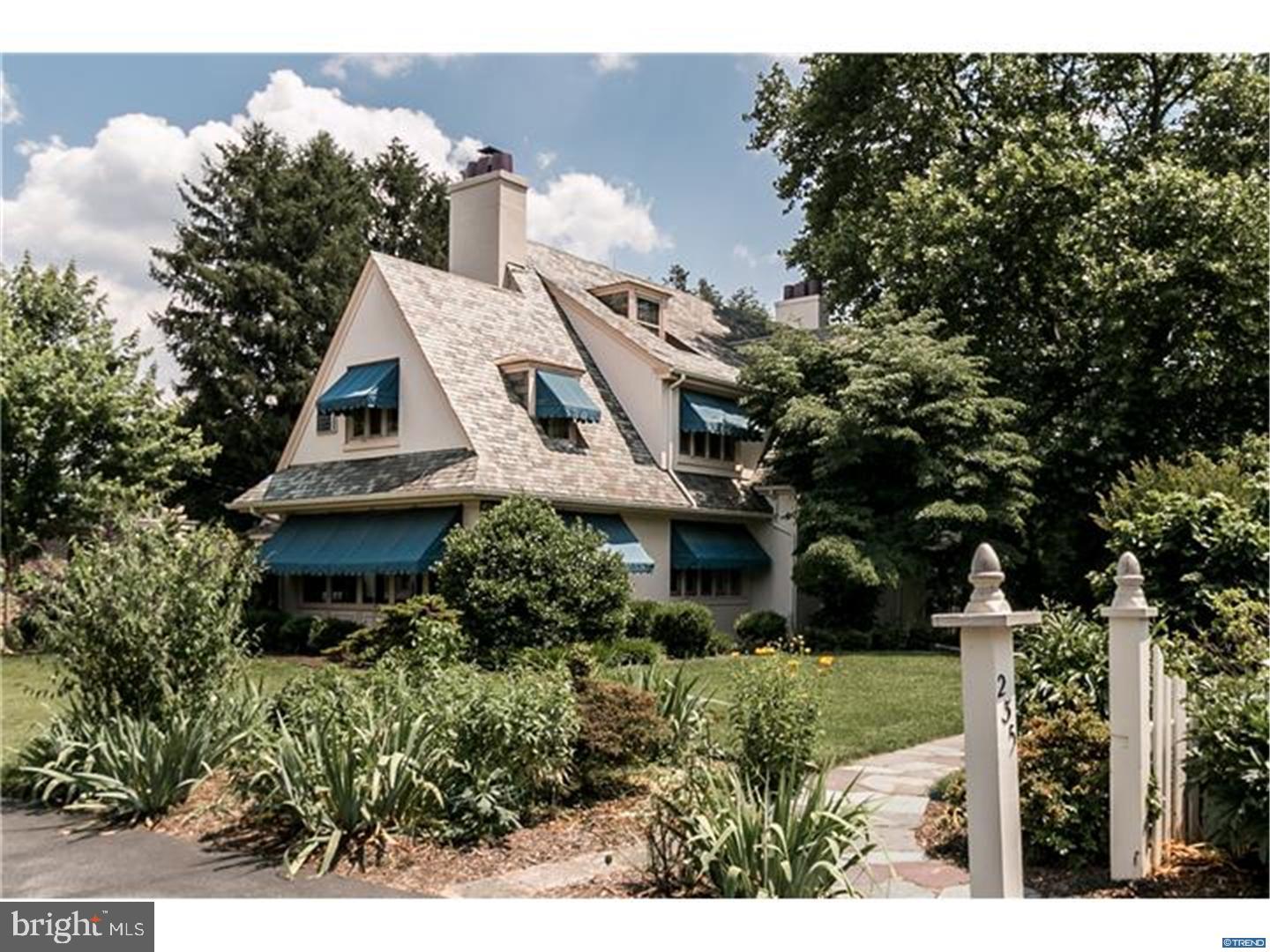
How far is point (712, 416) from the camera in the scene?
22.5 m

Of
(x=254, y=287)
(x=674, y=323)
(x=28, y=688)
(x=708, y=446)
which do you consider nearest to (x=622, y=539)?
(x=708, y=446)

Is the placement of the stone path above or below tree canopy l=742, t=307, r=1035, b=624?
below

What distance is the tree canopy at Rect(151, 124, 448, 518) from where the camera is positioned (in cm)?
2883

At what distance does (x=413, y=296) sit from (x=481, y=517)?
6.33 meters

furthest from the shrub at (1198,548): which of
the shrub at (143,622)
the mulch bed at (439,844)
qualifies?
the shrub at (143,622)

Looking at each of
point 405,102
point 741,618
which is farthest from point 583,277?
point 405,102

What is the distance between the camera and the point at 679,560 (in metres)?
21.3

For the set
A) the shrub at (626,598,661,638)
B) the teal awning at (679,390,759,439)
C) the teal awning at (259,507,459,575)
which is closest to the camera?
the teal awning at (259,507,459,575)

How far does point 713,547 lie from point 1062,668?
14.7 meters

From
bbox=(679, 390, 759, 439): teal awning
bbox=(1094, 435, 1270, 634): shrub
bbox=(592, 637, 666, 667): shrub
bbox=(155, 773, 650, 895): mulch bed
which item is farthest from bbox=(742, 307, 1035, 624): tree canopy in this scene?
bbox=(155, 773, 650, 895): mulch bed

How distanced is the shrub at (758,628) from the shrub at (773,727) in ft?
43.9

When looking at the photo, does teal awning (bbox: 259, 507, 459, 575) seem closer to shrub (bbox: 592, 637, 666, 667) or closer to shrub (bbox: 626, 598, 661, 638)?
shrub (bbox: 626, 598, 661, 638)

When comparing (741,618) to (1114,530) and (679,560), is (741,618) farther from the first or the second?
(1114,530)

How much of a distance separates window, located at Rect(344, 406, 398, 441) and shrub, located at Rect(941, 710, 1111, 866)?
49.5 ft
